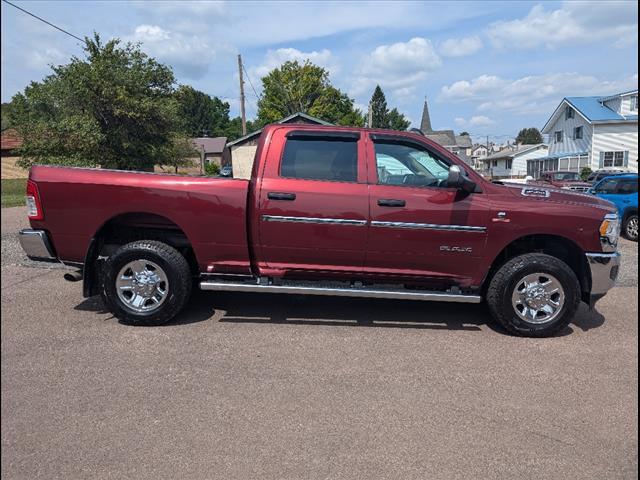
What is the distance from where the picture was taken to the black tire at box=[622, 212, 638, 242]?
37.2ft

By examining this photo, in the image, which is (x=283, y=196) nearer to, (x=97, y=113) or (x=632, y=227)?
(x=632, y=227)

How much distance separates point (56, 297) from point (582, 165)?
41952mm

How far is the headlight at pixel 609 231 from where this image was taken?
4.64 metres

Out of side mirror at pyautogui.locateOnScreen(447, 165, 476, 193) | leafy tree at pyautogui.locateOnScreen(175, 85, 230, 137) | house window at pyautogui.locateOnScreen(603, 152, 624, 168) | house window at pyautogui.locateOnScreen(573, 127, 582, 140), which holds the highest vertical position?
leafy tree at pyautogui.locateOnScreen(175, 85, 230, 137)

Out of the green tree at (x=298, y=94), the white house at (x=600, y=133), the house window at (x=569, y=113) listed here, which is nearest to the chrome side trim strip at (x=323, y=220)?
the white house at (x=600, y=133)

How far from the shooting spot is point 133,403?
329 centimetres

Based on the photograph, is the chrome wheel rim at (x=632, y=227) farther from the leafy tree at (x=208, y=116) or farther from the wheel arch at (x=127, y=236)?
the leafy tree at (x=208, y=116)

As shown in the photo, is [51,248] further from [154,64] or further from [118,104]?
[154,64]

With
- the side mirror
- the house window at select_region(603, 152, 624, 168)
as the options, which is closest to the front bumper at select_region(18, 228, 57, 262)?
the side mirror

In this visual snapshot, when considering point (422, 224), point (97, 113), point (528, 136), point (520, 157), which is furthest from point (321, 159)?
point (528, 136)

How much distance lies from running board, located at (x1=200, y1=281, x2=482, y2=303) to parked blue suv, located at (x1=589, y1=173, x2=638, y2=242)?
9009mm

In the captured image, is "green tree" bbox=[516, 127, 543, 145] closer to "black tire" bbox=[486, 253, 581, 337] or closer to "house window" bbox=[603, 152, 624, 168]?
"house window" bbox=[603, 152, 624, 168]

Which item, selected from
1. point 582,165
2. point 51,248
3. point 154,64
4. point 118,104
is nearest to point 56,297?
point 51,248

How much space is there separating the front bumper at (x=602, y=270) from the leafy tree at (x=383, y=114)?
82192mm
